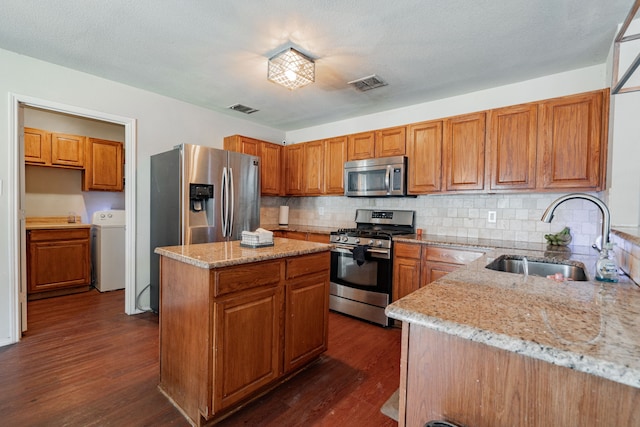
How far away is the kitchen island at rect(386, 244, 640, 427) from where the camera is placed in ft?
1.97

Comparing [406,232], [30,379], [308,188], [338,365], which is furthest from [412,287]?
[30,379]

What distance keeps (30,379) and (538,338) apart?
293 cm

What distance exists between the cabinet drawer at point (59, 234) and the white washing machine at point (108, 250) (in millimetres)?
150

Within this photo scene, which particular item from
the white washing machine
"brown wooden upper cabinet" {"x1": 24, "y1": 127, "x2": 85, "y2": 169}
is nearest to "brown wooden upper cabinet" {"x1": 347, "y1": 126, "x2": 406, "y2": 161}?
the white washing machine

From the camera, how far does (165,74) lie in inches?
112

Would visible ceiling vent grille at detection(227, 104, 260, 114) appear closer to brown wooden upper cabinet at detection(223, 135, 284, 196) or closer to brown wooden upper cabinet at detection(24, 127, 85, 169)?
brown wooden upper cabinet at detection(223, 135, 284, 196)

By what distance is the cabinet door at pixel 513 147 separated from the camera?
2.57m

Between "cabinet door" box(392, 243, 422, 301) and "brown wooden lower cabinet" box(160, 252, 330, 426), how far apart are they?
1241 mm

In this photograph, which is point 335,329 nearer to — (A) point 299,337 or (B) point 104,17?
(A) point 299,337

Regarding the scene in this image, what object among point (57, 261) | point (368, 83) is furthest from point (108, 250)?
point (368, 83)

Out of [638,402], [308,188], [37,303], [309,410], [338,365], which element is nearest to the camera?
[638,402]

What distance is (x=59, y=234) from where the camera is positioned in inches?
149

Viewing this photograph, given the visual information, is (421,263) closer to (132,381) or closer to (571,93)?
(571,93)

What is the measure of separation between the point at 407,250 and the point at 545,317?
2191mm
